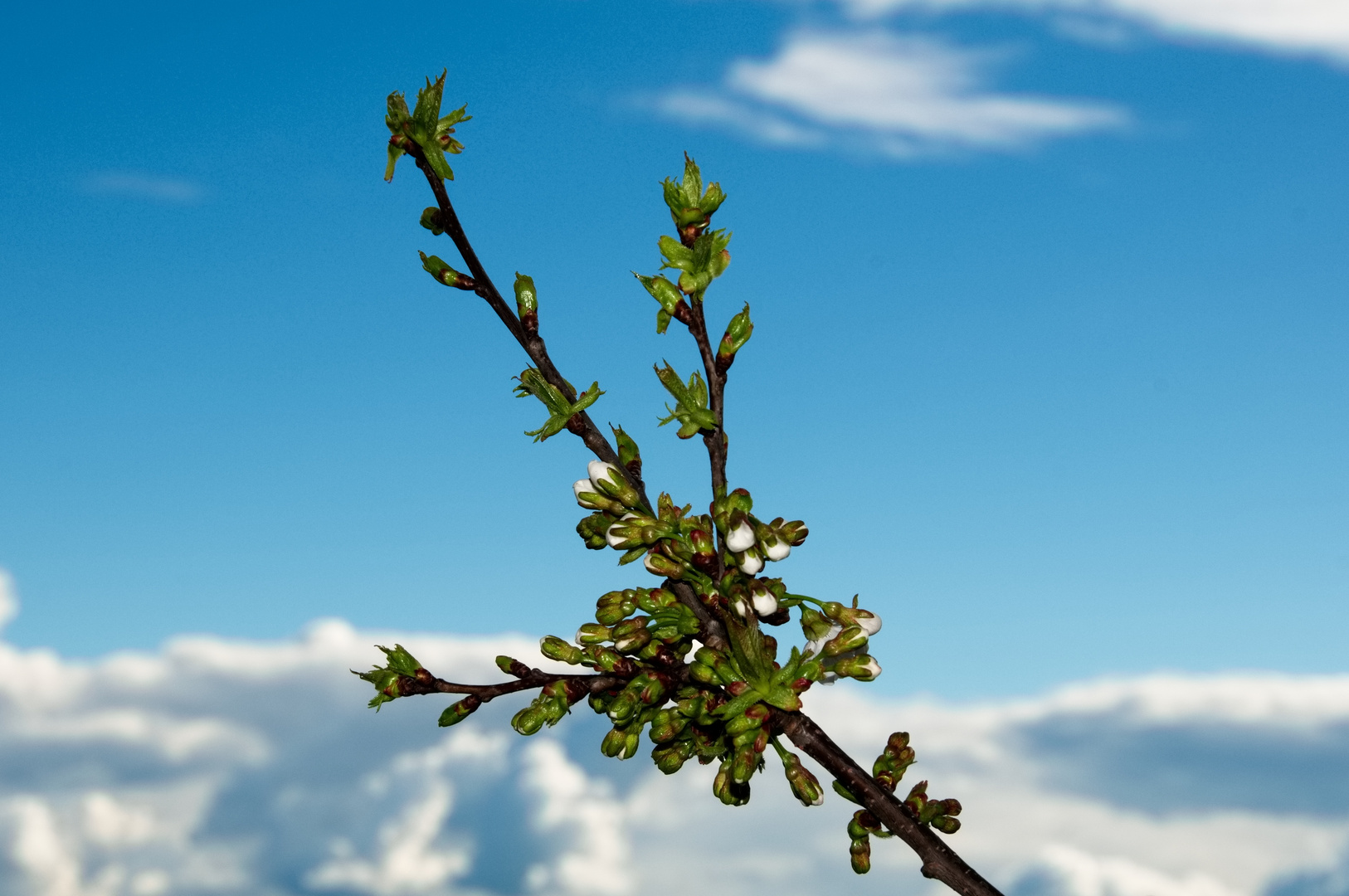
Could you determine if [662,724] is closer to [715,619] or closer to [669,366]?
[715,619]

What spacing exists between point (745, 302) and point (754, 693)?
74.0 inches

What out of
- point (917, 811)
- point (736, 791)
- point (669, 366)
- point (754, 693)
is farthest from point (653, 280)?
point (917, 811)

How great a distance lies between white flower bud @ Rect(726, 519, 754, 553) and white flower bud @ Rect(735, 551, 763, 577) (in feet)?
0.19

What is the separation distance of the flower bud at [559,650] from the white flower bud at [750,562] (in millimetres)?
960

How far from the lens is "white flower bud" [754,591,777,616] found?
20.0ft

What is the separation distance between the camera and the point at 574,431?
6.41 m

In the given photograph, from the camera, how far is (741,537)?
5977 mm

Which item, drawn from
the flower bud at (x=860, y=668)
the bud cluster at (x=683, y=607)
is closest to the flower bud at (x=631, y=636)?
the bud cluster at (x=683, y=607)

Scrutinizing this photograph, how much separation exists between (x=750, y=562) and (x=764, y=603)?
0.21 m

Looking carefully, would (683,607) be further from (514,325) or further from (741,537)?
(514,325)

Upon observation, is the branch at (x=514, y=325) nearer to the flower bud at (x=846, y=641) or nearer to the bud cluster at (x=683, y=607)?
the bud cluster at (x=683, y=607)

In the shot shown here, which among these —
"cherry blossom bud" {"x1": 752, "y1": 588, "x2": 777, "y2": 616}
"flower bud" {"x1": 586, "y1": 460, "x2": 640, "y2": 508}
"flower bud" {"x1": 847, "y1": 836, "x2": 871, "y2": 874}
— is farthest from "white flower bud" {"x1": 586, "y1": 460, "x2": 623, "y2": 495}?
"flower bud" {"x1": 847, "y1": 836, "x2": 871, "y2": 874}

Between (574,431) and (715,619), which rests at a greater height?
(574,431)

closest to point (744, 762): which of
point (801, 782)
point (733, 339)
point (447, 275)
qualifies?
point (801, 782)
